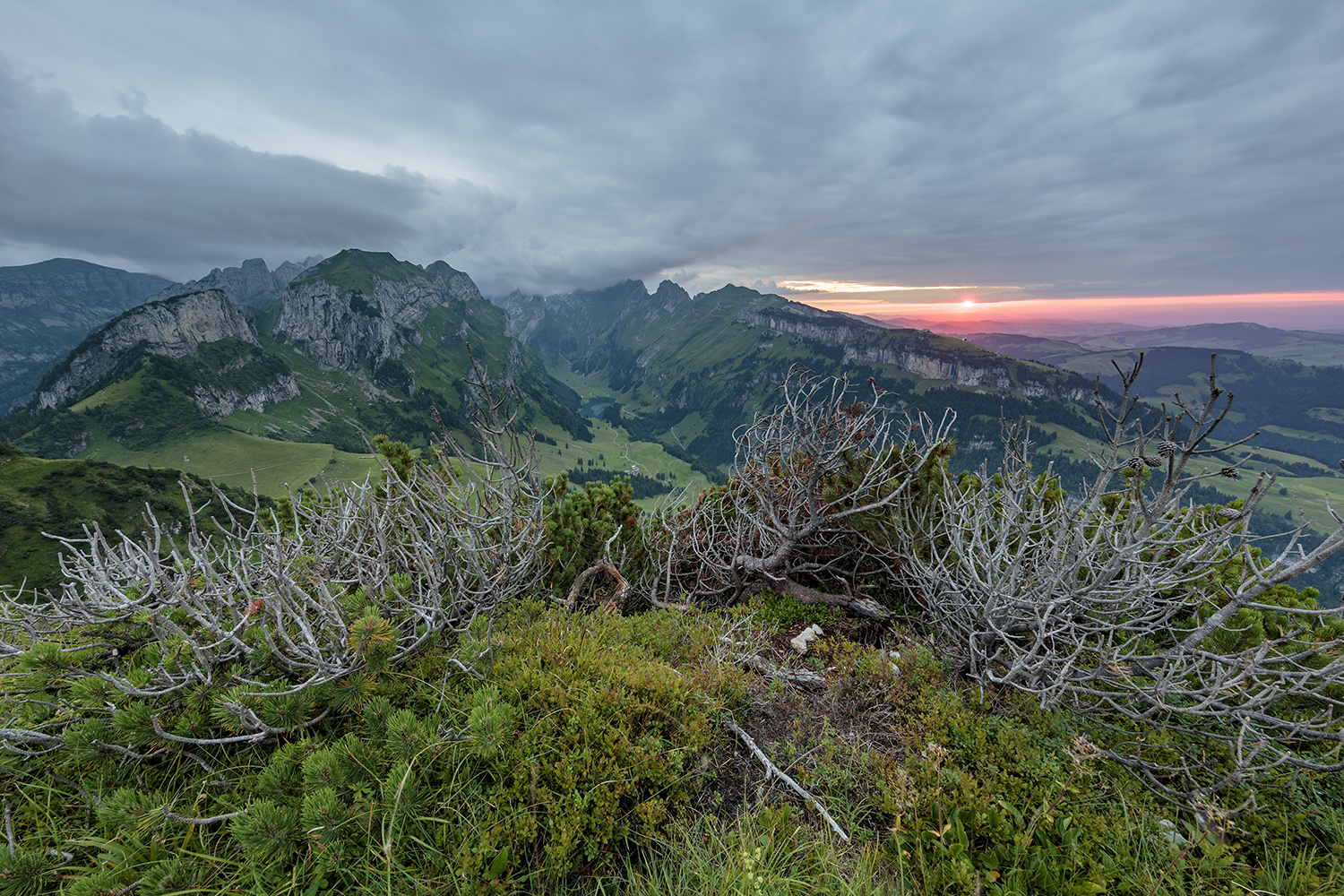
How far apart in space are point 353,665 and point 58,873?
6.54ft

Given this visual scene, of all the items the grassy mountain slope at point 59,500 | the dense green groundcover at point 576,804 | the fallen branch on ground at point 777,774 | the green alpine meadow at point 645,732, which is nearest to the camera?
the dense green groundcover at point 576,804

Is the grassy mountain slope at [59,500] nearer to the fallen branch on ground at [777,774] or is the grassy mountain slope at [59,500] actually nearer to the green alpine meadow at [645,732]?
the green alpine meadow at [645,732]

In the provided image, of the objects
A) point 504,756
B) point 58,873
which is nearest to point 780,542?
point 504,756

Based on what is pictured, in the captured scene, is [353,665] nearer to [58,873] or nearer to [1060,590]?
[58,873]

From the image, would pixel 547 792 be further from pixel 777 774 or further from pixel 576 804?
pixel 777 774

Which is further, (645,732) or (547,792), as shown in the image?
(645,732)

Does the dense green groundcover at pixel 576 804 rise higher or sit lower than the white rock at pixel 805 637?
higher

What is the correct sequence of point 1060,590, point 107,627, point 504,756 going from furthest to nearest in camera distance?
point 1060,590 → point 107,627 → point 504,756

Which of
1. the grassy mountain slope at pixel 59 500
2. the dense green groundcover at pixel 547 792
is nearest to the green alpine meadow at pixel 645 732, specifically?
the dense green groundcover at pixel 547 792

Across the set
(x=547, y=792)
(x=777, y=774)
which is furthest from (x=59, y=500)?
(x=777, y=774)

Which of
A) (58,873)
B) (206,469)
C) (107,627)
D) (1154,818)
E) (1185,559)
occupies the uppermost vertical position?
(1185,559)

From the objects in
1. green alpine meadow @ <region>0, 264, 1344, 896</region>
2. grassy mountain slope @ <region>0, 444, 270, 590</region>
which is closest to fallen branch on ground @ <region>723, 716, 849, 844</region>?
green alpine meadow @ <region>0, 264, 1344, 896</region>

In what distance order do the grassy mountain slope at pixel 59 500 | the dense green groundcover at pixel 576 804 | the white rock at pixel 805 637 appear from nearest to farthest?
1. the dense green groundcover at pixel 576 804
2. the white rock at pixel 805 637
3. the grassy mountain slope at pixel 59 500

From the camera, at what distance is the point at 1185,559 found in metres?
4.85
